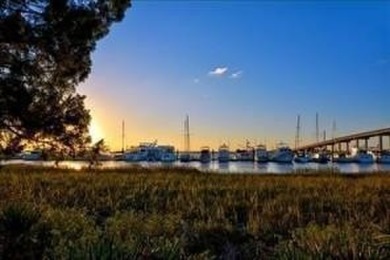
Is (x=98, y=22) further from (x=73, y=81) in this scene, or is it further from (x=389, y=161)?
(x=389, y=161)

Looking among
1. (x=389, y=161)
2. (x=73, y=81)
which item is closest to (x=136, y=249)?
(x=73, y=81)

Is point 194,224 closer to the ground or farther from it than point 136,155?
closer to the ground

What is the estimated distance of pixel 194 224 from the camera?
15023mm

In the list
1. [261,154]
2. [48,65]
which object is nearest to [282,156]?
[261,154]

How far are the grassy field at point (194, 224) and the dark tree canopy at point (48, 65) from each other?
1739mm

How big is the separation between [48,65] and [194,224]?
5746 millimetres

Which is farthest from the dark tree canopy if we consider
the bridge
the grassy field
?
the bridge

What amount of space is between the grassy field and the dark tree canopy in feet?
5.71

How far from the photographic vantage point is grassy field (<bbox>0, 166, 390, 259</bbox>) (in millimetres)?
8305

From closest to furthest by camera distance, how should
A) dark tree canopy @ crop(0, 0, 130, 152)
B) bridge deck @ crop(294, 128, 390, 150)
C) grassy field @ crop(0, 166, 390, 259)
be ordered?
grassy field @ crop(0, 166, 390, 259) → dark tree canopy @ crop(0, 0, 130, 152) → bridge deck @ crop(294, 128, 390, 150)

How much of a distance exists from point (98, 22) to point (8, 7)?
2.15 m

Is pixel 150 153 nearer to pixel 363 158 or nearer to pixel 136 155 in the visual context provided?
pixel 136 155

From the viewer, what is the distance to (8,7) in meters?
16.5

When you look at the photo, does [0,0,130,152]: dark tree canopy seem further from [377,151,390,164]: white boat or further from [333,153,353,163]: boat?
[377,151,390,164]: white boat
